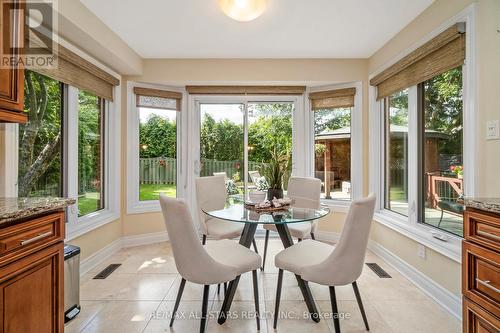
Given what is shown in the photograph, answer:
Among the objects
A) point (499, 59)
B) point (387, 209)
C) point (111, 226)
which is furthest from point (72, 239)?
point (499, 59)

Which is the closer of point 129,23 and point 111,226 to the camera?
point 129,23

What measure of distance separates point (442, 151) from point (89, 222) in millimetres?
3607

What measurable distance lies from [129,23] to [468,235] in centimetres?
314

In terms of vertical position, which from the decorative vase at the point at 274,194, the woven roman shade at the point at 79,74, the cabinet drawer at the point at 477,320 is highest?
the woven roman shade at the point at 79,74

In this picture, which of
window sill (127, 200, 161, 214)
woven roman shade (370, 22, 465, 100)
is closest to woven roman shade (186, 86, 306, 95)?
woven roman shade (370, 22, 465, 100)

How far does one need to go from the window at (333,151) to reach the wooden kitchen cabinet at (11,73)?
10.6ft

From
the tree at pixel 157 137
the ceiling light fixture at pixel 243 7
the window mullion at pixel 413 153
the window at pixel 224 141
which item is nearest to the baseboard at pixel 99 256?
the tree at pixel 157 137

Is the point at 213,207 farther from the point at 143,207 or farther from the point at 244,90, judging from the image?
the point at 244,90

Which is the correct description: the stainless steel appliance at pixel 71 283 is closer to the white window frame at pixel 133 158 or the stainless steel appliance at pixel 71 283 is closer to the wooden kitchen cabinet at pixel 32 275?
the wooden kitchen cabinet at pixel 32 275

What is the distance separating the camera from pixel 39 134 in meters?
2.19

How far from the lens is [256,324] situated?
1.80m

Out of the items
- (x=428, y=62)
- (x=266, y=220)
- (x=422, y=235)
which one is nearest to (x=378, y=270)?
(x=422, y=235)

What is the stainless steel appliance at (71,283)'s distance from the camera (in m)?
1.83

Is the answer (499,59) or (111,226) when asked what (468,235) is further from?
(111,226)
